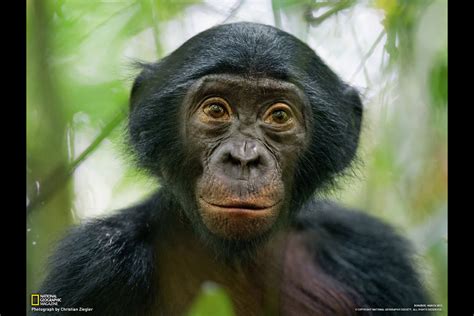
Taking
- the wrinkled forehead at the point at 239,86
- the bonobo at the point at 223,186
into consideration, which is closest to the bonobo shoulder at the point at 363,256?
the bonobo at the point at 223,186

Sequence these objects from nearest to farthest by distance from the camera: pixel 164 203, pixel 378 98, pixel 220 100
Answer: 1. pixel 220 100
2. pixel 164 203
3. pixel 378 98

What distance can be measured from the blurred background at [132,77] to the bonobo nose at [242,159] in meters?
0.51

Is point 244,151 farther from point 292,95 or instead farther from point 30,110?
point 30,110

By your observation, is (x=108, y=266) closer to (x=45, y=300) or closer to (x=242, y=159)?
(x=45, y=300)

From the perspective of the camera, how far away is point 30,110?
247 cm

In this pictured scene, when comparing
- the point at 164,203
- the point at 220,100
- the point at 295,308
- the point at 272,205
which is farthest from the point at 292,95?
the point at 295,308

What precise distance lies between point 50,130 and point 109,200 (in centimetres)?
38

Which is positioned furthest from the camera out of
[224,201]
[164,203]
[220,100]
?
[164,203]

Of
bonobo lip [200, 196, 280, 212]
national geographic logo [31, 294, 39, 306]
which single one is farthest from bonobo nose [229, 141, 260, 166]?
national geographic logo [31, 294, 39, 306]

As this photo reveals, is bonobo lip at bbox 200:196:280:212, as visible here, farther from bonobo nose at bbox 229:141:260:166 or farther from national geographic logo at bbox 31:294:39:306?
national geographic logo at bbox 31:294:39:306

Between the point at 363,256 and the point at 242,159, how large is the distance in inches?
42.3

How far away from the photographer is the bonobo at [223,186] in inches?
85.0

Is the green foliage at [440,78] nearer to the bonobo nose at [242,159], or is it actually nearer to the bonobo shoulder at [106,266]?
the bonobo nose at [242,159]

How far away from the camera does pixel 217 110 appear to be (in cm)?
223
